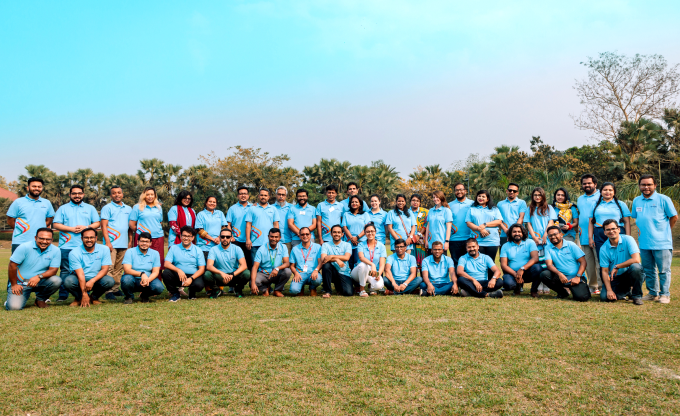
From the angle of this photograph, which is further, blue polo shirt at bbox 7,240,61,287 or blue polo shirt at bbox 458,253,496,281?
blue polo shirt at bbox 458,253,496,281

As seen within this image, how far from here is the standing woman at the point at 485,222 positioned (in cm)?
762

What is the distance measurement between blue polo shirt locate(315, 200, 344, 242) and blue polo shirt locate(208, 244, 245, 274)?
1.68 meters

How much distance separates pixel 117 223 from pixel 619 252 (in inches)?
314

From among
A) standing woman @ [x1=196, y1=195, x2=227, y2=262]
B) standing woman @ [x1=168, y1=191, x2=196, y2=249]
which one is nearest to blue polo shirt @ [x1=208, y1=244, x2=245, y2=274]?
standing woman @ [x1=196, y1=195, x2=227, y2=262]

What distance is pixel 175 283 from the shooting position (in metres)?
6.98

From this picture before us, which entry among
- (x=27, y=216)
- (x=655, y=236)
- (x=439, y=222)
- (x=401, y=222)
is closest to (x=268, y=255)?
(x=401, y=222)

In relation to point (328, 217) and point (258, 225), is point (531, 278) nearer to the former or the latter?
point (328, 217)

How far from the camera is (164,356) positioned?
392 cm

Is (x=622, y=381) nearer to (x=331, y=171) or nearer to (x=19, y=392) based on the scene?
(x=19, y=392)

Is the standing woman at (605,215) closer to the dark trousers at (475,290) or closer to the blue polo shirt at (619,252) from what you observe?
the blue polo shirt at (619,252)

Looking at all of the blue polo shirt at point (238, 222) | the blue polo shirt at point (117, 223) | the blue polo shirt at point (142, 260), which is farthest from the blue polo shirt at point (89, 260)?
the blue polo shirt at point (238, 222)

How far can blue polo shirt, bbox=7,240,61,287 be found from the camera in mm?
6312

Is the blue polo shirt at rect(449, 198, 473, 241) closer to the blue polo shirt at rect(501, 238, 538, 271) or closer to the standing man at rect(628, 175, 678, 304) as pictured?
the blue polo shirt at rect(501, 238, 538, 271)

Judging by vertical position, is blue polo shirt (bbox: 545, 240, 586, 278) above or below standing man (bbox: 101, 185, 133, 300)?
below
